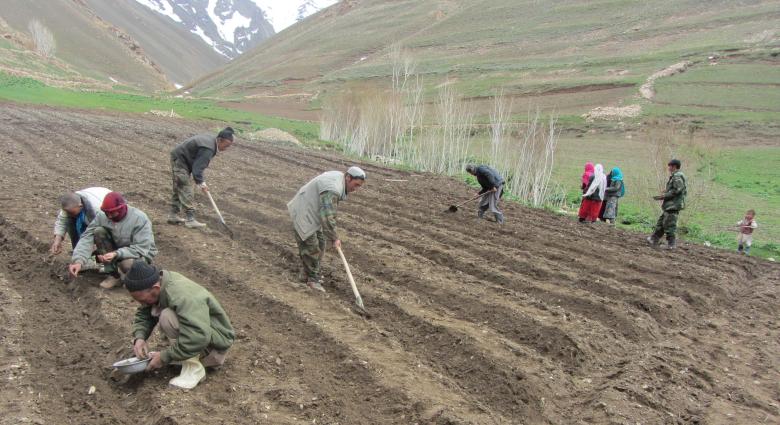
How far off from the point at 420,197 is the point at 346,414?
30.0 feet

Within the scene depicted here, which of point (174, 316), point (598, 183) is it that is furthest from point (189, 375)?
point (598, 183)

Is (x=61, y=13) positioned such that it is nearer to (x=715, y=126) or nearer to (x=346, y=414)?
(x=715, y=126)

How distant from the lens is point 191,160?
8.28m

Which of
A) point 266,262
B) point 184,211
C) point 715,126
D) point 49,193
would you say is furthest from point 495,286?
point 715,126

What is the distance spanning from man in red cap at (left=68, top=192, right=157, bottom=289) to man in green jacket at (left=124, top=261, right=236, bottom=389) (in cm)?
144

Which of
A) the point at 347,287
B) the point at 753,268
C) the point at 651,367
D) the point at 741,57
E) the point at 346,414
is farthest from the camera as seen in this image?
the point at 741,57

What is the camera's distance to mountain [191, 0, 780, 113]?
145 ft

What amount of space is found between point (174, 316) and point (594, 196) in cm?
984

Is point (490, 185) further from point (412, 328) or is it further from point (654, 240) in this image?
point (412, 328)

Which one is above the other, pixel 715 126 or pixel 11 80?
pixel 715 126

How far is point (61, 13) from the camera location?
98688 mm

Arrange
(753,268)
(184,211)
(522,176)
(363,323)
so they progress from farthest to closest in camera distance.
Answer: (522,176), (753,268), (184,211), (363,323)

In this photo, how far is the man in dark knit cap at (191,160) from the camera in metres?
8.14

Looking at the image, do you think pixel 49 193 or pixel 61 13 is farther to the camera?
pixel 61 13
